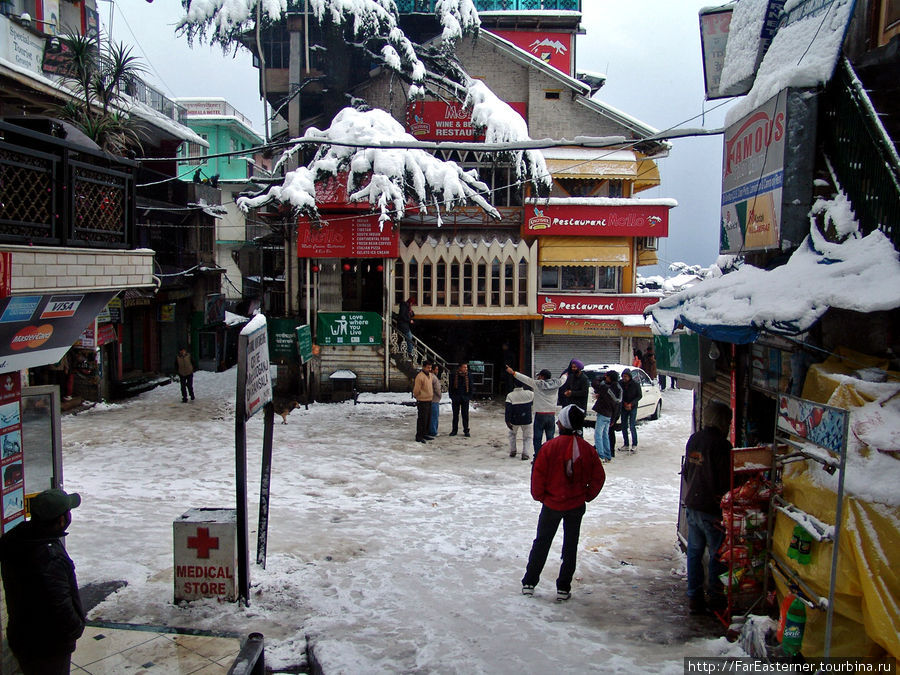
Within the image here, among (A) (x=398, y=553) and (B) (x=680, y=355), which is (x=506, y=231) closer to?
(B) (x=680, y=355)

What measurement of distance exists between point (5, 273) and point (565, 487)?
16.6 feet

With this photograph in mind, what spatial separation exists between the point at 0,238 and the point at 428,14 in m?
22.0

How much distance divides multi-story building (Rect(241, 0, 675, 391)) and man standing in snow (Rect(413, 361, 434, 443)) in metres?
5.52

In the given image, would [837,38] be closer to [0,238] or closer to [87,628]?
[0,238]

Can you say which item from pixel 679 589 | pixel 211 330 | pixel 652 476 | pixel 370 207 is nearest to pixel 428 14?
pixel 370 207

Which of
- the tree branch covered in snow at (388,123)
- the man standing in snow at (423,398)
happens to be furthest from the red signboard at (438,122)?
the man standing in snow at (423,398)

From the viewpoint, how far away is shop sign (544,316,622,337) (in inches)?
872

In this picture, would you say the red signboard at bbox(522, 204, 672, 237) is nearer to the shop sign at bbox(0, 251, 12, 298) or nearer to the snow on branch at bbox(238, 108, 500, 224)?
the snow on branch at bbox(238, 108, 500, 224)

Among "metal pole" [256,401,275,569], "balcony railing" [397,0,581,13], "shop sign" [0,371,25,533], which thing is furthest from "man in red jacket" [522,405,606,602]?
"balcony railing" [397,0,581,13]

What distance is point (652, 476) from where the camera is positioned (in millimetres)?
12102

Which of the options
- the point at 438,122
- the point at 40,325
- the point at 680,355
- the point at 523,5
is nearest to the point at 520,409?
the point at 680,355

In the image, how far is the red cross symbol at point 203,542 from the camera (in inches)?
241

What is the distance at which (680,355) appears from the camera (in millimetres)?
8039

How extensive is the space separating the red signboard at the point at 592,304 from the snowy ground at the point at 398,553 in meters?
8.13
